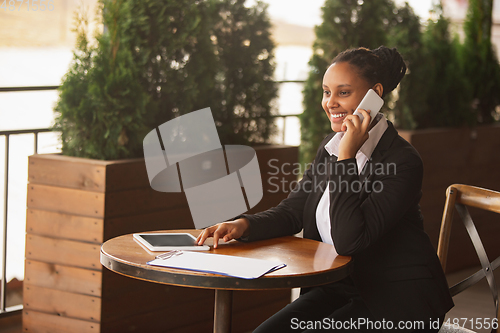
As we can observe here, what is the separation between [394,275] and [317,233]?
35 cm

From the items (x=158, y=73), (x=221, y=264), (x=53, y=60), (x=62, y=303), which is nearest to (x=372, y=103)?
(x=221, y=264)

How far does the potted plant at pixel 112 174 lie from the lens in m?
2.55

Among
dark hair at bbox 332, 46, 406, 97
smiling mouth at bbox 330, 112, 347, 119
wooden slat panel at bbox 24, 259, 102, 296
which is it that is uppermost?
dark hair at bbox 332, 46, 406, 97

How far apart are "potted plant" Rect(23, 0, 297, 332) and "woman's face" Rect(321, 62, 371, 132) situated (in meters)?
1.13

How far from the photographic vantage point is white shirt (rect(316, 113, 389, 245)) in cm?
182

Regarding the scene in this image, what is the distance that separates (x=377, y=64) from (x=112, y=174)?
4.22ft

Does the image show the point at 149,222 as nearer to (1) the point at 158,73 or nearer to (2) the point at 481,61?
(1) the point at 158,73

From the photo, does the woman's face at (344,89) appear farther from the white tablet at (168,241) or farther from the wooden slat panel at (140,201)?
the wooden slat panel at (140,201)

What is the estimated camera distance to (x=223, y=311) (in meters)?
A: 1.64

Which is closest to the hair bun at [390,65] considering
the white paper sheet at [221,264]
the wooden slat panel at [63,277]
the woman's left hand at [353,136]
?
the woman's left hand at [353,136]

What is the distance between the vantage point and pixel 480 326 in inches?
133

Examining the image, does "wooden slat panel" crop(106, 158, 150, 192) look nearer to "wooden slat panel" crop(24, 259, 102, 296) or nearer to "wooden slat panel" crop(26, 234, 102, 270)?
"wooden slat panel" crop(26, 234, 102, 270)

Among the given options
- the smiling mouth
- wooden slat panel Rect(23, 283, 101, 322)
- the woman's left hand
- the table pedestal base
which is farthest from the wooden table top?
wooden slat panel Rect(23, 283, 101, 322)

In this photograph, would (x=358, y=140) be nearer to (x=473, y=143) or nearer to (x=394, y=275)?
(x=394, y=275)
